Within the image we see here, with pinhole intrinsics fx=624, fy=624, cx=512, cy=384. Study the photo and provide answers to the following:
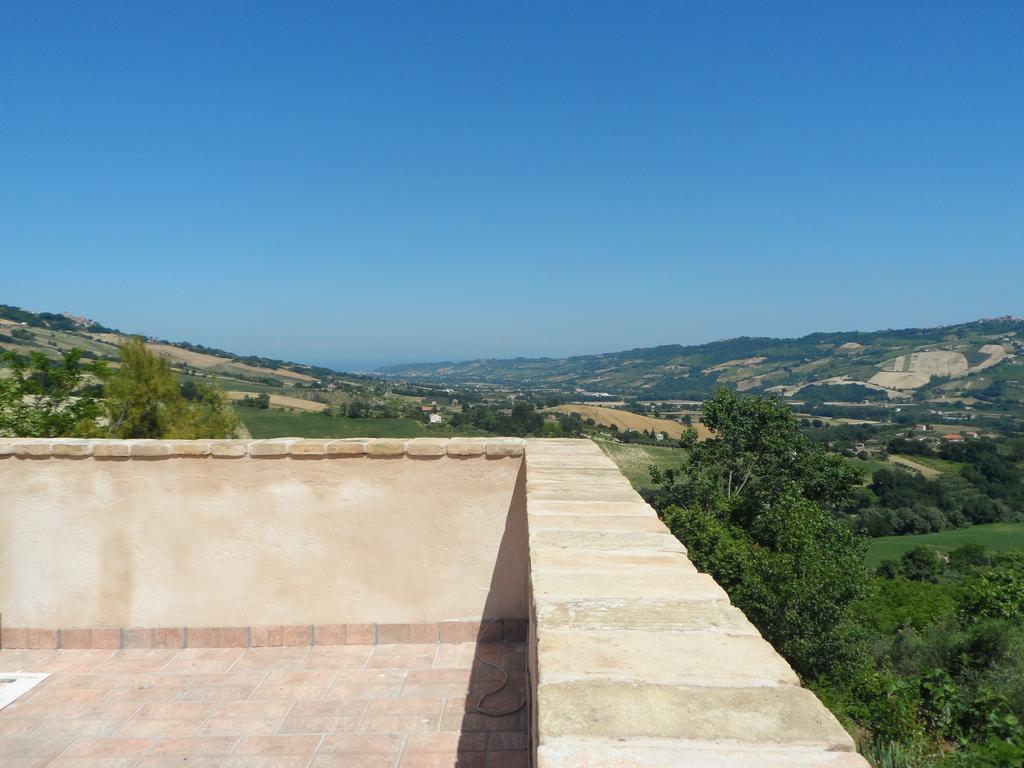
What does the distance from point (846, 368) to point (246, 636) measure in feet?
501

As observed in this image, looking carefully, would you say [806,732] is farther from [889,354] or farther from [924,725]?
[889,354]

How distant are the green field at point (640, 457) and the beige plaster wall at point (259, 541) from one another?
104 ft

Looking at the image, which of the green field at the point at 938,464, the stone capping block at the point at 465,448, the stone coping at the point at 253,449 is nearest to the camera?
the stone coping at the point at 253,449

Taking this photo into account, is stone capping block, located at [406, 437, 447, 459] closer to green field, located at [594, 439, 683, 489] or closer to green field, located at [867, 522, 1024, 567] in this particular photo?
green field, located at [594, 439, 683, 489]

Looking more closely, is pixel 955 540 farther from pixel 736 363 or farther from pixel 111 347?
pixel 736 363

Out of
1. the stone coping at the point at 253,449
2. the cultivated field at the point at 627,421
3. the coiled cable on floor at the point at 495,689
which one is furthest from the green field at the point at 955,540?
the stone coping at the point at 253,449

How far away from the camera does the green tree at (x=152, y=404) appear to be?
11.8 m

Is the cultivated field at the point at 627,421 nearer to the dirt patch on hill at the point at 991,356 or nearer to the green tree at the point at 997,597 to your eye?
the green tree at the point at 997,597

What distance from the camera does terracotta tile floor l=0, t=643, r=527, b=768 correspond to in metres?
2.68

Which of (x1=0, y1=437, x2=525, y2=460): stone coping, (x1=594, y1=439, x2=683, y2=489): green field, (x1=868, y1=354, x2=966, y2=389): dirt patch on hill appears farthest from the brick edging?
(x1=868, y1=354, x2=966, y2=389): dirt patch on hill

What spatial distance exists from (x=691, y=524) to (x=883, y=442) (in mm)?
53510

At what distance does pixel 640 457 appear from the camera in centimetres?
4203

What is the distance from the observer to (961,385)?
4513 inches

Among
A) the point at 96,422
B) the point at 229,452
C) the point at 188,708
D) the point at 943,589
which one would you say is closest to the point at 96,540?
the point at 229,452
